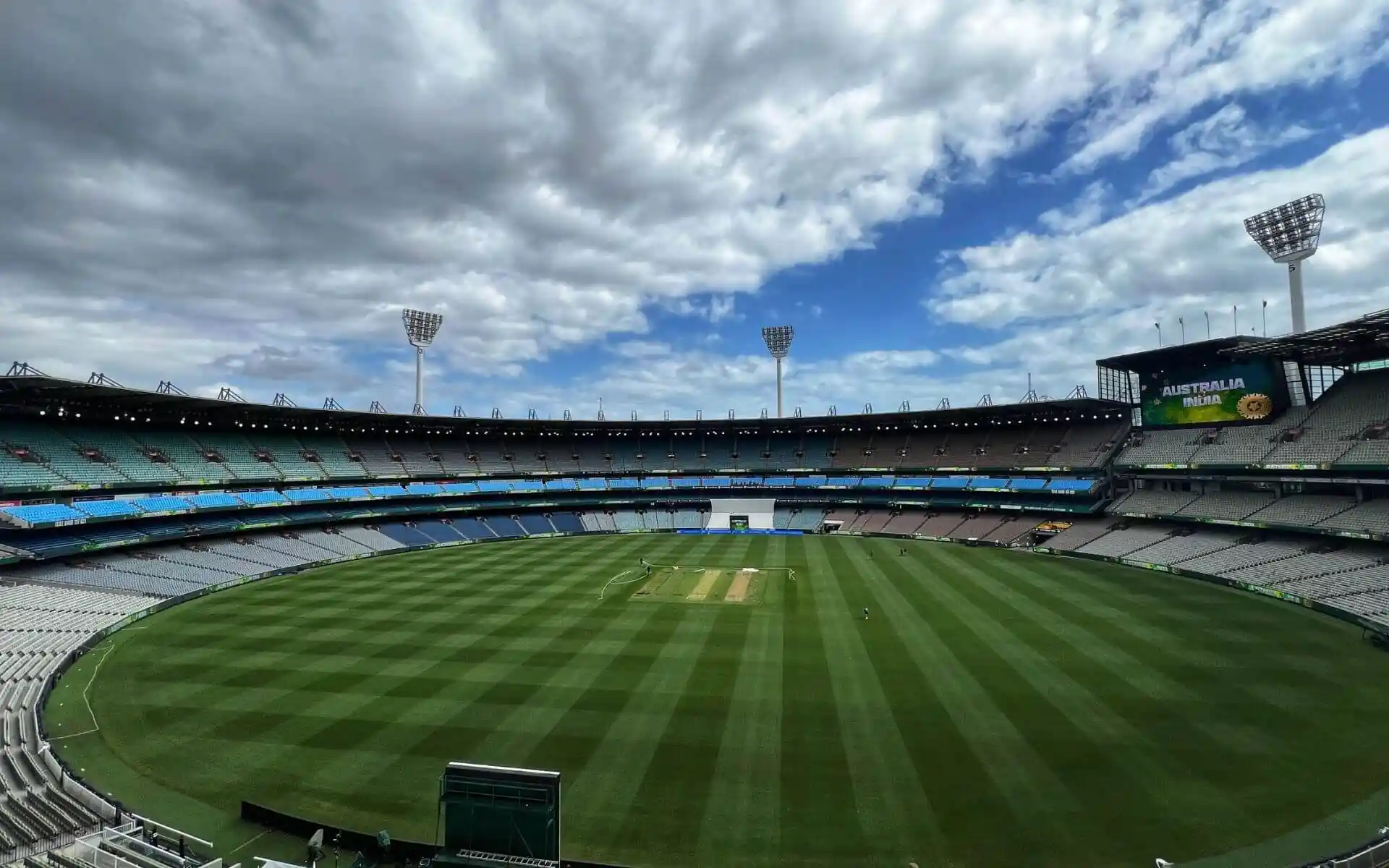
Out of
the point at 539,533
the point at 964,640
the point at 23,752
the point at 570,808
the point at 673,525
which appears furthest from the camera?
the point at 673,525

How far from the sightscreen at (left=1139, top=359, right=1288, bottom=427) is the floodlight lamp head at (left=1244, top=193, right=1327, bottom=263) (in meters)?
8.03

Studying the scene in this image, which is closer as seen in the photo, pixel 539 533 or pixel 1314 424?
pixel 1314 424

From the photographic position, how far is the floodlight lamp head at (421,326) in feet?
255

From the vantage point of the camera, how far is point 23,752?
16.7m

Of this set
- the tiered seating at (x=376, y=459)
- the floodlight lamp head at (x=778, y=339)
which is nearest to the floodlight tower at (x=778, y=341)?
the floodlight lamp head at (x=778, y=339)

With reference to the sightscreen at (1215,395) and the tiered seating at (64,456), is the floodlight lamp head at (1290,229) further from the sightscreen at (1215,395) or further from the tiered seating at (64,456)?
the tiered seating at (64,456)

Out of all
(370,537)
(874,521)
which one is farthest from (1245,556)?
(370,537)

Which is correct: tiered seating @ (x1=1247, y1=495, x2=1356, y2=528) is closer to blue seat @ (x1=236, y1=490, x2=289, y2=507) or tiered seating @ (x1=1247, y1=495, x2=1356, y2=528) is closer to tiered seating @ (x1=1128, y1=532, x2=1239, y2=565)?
tiered seating @ (x1=1128, y1=532, x2=1239, y2=565)

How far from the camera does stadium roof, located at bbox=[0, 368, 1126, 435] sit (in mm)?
43156

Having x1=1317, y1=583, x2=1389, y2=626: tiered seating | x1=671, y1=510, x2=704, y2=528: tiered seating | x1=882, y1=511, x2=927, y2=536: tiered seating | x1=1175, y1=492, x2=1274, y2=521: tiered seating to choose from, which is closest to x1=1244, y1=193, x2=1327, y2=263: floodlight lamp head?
x1=1175, y1=492, x2=1274, y2=521: tiered seating

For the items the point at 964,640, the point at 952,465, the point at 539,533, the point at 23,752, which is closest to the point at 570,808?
the point at 23,752

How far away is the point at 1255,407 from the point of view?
A: 159 feet

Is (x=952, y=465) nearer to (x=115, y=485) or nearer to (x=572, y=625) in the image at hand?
(x=572, y=625)

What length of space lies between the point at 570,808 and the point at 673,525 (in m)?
59.0
